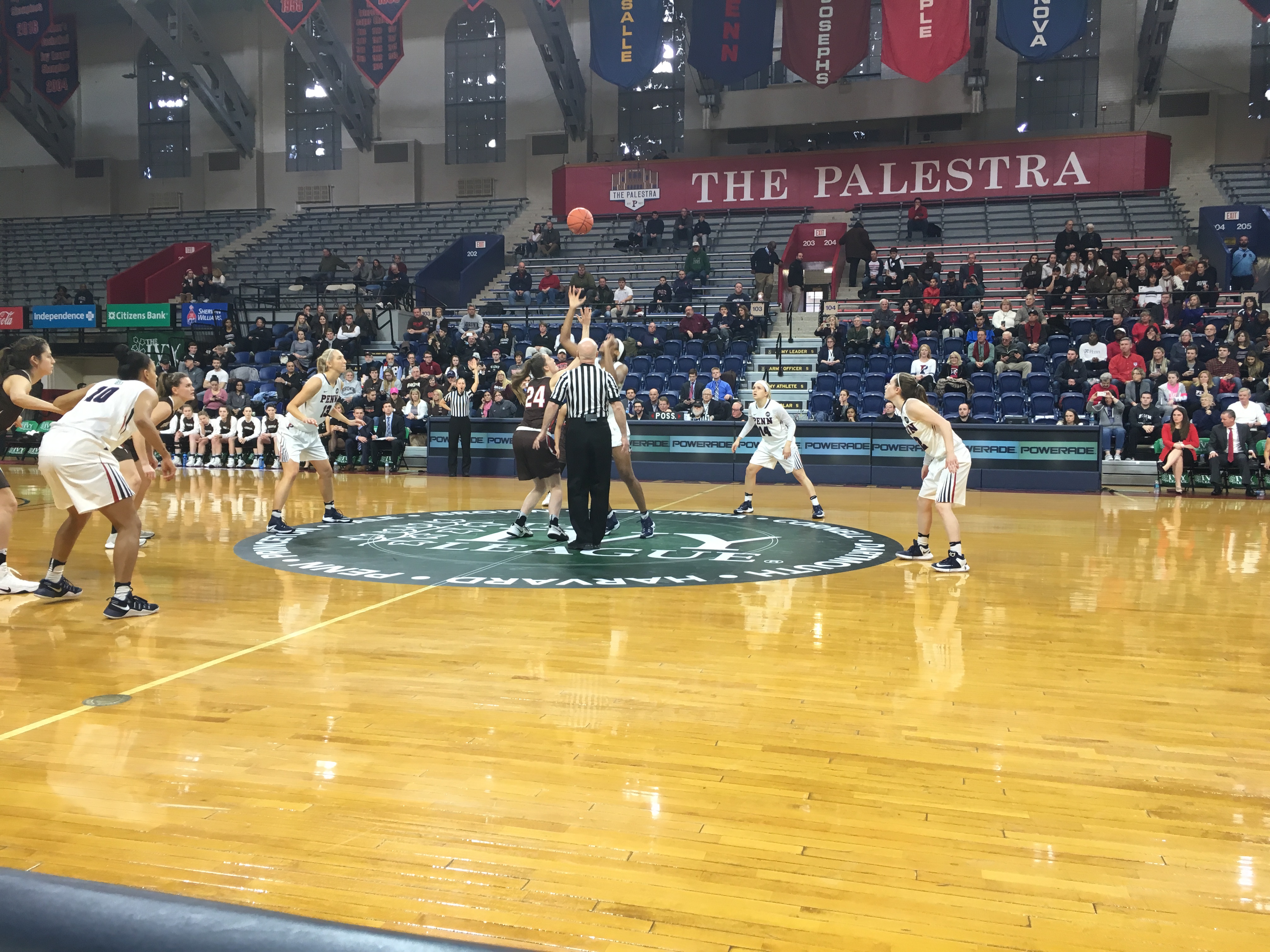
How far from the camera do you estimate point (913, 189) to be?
86.8 ft

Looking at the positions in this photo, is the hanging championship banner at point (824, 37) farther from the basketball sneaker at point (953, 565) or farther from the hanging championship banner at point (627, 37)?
the basketball sneaker at point (953, 565)

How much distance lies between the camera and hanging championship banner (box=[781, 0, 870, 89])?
24078 mm

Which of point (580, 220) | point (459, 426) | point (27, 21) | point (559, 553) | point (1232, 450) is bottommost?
point (559, 553)

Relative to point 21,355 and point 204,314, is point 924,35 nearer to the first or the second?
point 204,314

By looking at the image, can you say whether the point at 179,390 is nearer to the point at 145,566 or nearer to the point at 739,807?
the point at 145,566

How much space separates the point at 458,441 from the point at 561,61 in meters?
15.3

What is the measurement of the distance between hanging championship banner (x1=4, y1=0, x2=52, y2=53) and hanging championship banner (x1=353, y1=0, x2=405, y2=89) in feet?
29.7

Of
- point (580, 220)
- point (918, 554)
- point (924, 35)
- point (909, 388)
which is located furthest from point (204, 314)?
point (909, 388)

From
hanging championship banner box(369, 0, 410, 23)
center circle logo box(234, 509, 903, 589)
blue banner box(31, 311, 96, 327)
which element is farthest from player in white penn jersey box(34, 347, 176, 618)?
blue banner box(31, 311, 96, 327)

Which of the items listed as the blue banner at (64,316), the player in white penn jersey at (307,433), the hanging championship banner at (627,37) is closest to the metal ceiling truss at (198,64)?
the blue banner at (64,316)

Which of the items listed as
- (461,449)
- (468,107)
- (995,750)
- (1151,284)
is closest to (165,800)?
(995,750)

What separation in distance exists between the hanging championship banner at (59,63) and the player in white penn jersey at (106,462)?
2945 cm

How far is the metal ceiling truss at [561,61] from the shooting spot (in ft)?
88.9

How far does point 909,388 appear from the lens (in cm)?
813
